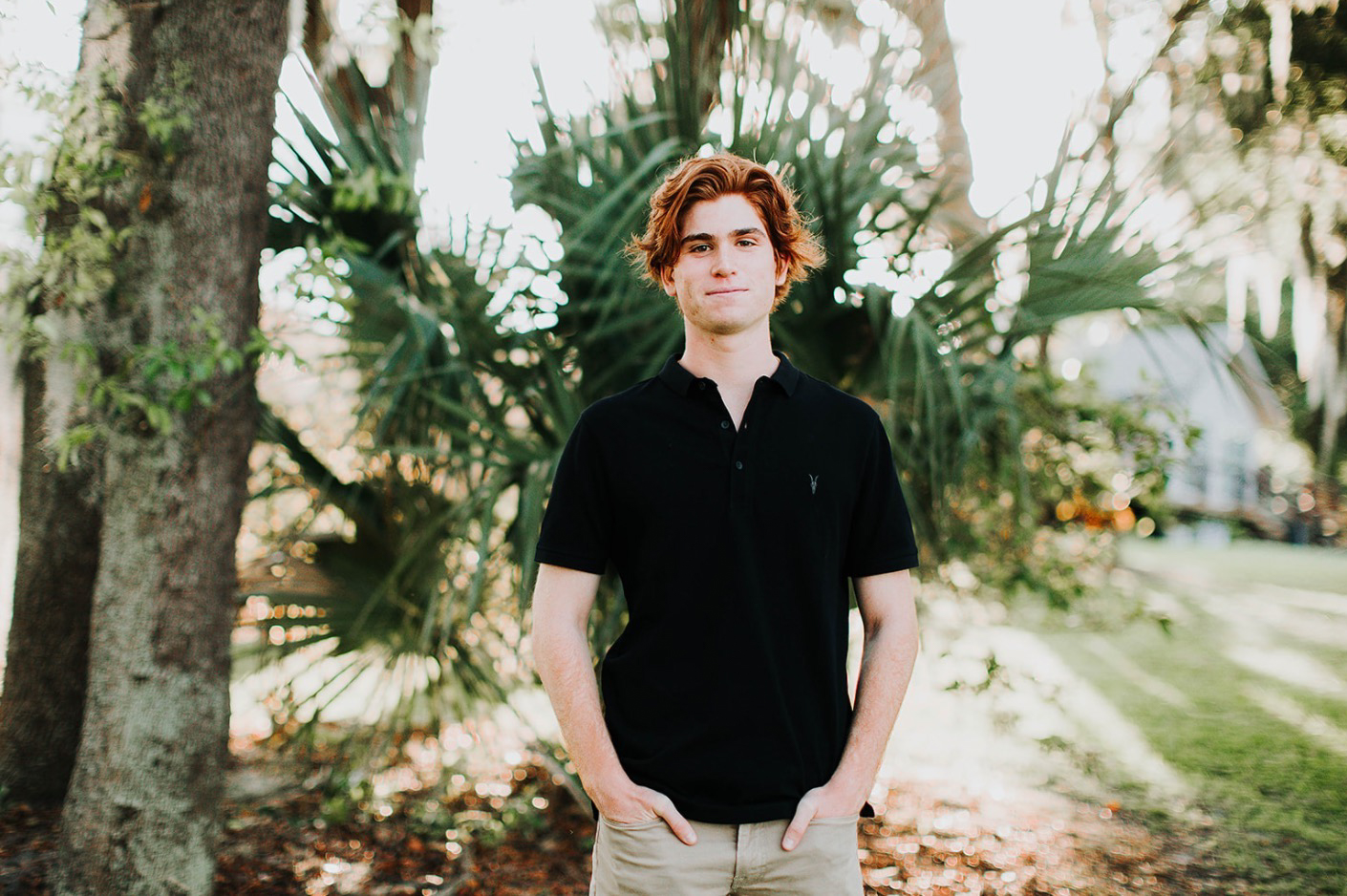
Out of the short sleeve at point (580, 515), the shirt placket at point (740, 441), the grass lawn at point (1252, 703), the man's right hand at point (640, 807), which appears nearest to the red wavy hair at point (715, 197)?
the shirt placket at point (740, 441)

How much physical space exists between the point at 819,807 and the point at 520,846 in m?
2.53

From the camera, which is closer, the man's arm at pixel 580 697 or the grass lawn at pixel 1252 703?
the man's arm at pixel 580 697

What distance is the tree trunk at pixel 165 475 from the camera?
2885mm

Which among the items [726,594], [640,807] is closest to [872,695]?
[726,594]

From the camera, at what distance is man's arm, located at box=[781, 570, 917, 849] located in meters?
1.66

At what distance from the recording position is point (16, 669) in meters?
3.53

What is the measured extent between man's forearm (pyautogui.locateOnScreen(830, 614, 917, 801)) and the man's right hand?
280 millimetres

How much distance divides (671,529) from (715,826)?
1.69ft

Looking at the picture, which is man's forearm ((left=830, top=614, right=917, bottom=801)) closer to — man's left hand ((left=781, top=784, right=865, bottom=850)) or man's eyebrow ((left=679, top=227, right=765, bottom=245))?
man's left hand ((left=781, top=784, right=865, bottom=850))

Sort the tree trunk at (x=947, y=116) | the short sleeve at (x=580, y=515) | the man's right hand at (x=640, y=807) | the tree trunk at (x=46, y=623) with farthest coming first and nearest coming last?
the tree trunk at (x=947, y=116), the tree trunk at (x=46, y=623), the short sleeve at (x=580, y=515), the man's right hand at (x=640, y=807)

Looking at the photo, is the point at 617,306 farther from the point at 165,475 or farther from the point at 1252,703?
the point at 1252,703

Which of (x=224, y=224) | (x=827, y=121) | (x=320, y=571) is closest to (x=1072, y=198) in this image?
(x=827, y=121)

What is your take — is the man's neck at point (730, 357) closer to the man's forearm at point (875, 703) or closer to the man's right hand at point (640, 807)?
the man's forearm at point (875, 703)

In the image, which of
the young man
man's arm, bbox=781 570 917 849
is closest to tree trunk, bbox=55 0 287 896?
the young man
